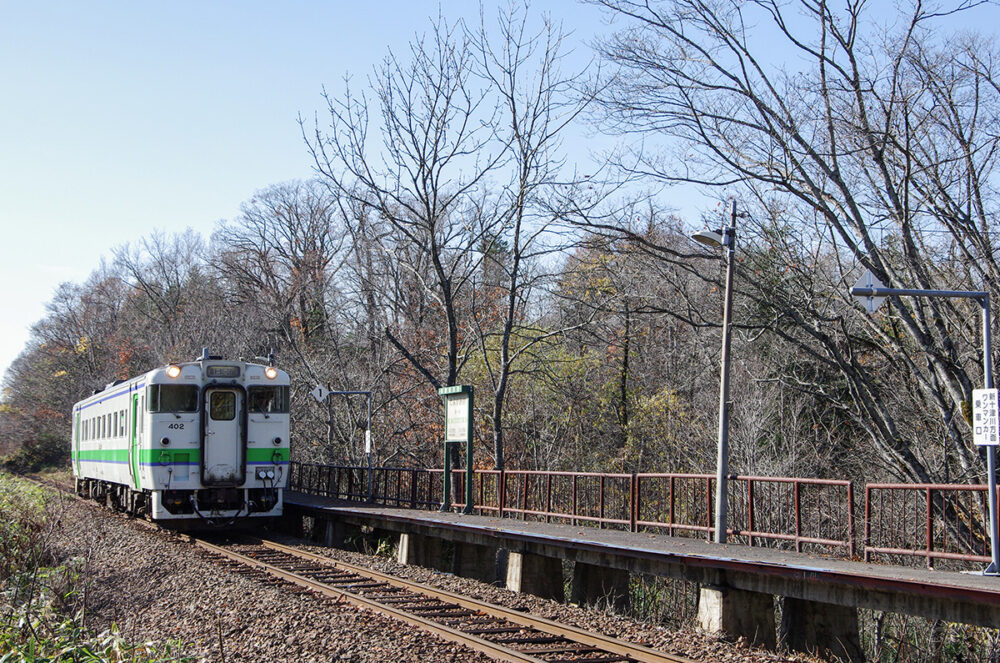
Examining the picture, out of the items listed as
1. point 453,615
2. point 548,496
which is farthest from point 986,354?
point 548,496

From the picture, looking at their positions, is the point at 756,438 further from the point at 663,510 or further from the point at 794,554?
the point at 794,554

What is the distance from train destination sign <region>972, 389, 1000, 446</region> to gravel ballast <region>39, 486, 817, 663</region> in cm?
303

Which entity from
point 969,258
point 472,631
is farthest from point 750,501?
point 969,258

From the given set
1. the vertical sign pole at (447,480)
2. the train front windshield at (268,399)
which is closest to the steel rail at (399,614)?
the train front windshield at (268,399)

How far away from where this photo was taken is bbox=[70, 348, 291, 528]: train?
1791 centimetres

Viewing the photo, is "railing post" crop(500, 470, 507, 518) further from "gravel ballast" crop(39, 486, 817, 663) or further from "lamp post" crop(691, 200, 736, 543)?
"lamp post" crop(691, 200, 736, 543)

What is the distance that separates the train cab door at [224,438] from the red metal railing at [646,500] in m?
3.68

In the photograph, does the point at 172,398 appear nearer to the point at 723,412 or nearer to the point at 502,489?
the point at 502,489

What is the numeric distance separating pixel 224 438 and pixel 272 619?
9159 mm

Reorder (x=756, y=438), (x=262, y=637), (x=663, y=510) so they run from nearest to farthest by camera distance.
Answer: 1. (x=262, y=637)
2. (x=663, y=510)
3. (x=756, y=438)

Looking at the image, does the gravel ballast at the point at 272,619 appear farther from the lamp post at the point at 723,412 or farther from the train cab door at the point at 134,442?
the train cab door at the point at 134,442

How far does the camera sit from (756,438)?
24344 mm

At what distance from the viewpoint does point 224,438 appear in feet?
60.5

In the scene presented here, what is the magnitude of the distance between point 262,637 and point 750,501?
6.75m
